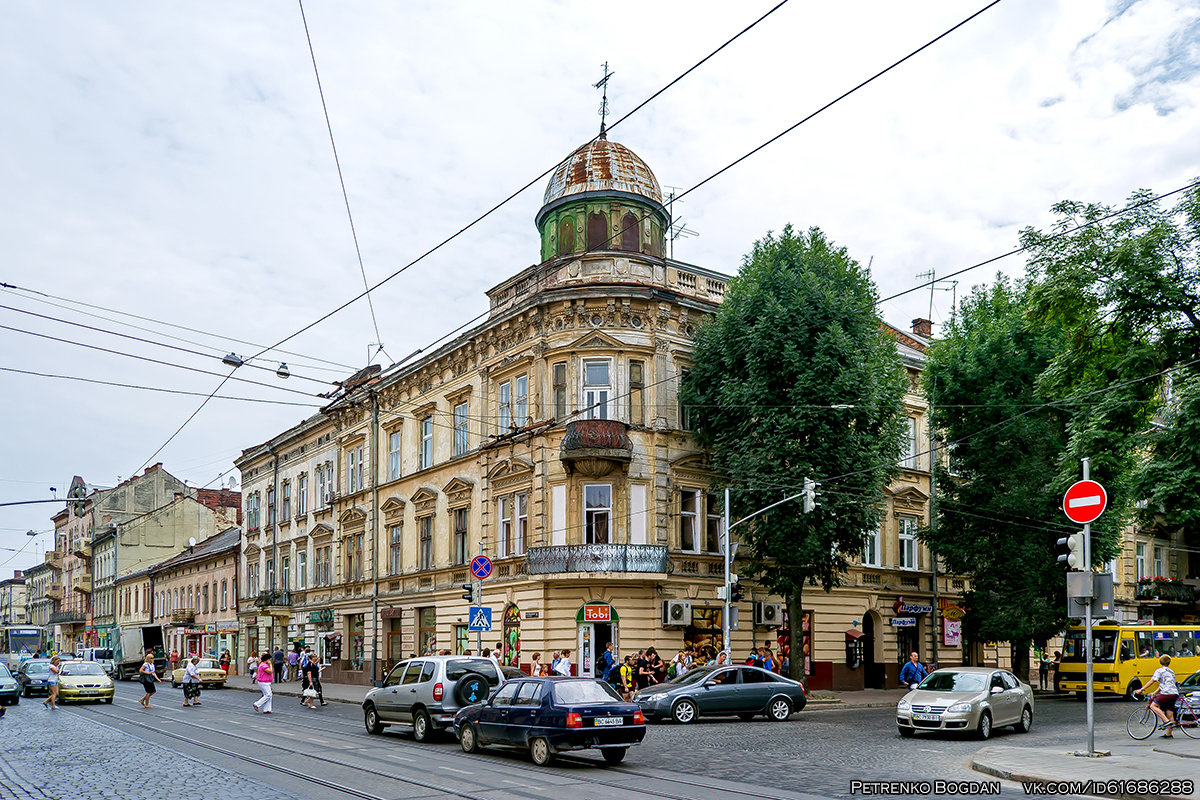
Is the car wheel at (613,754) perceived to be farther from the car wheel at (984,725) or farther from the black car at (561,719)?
the car wheel at (984,725)

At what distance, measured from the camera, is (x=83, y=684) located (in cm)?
3359

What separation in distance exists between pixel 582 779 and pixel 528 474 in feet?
67.1

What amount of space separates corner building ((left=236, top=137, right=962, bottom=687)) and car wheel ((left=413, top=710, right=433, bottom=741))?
1173cm

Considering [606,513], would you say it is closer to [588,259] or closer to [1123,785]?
[588,259]

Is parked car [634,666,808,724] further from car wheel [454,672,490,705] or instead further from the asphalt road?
car wheel [454,672,490,705]

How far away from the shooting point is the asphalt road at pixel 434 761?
13617 millimetres

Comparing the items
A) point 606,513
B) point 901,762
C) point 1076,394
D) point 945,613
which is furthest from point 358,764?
point 945,613

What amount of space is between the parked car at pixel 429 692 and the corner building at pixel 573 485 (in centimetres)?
1069

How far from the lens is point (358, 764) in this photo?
645 inches

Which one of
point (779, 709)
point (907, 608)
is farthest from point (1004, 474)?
point (779, 709)

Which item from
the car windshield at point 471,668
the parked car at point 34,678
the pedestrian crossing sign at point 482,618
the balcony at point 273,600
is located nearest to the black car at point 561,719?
the car windshield at point 471,668

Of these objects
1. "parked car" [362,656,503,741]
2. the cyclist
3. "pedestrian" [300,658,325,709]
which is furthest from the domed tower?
the cyclist

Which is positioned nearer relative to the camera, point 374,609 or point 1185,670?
point 1185,670

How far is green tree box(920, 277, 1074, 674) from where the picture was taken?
3694cm
